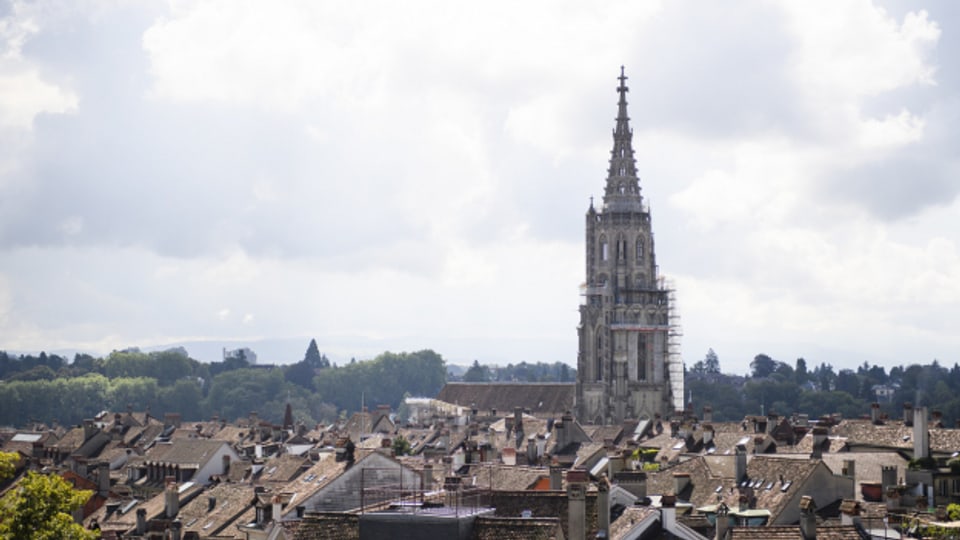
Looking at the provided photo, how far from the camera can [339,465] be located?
192ft

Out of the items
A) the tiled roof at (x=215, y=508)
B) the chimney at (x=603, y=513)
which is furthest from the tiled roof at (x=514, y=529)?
the tiled roof at (x=215, y=508)

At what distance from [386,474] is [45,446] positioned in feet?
230

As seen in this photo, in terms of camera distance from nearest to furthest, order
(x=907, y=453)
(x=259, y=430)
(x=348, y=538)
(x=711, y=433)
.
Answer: (x=348, y=538)
(x=907, y=453)
(x=711, y=433)
(x=259, y=430)

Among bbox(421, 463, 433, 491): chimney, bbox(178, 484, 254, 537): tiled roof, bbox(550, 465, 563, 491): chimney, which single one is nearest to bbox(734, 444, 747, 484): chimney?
bbox(421, 463, 433, 491): chimney

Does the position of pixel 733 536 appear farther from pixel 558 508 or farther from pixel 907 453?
pixel 907 453

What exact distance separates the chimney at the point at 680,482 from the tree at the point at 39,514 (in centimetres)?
Answer: 3220

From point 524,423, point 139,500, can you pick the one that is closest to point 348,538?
point 139,500

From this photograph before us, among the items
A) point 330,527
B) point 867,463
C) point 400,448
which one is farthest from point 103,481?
point 330,527

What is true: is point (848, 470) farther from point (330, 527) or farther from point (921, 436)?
point (330, 527)

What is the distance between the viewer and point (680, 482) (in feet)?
221

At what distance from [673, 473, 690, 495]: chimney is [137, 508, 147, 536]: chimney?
23.1 meters

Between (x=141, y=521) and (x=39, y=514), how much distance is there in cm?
3194

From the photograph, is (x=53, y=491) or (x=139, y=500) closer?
(x=53, y=491)

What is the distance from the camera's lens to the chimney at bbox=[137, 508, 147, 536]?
230 feet
